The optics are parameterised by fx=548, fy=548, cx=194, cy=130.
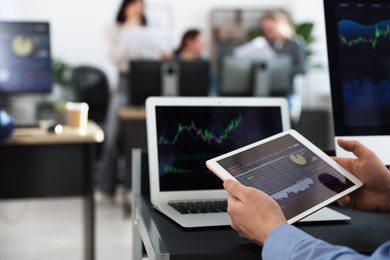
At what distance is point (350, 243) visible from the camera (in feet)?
3.37

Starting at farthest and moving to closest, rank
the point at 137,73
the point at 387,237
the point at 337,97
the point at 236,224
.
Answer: the point at 137,73 < the point at 337,97 < the point at 387,237 < the point at 236,224

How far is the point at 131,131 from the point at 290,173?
313 cm

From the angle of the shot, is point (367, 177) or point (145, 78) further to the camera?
point (145, 78)

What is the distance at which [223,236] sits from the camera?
41.8 inches

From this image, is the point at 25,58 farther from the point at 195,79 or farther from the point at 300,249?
the point at 300,249

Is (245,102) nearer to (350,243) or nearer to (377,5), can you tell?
(377,5)

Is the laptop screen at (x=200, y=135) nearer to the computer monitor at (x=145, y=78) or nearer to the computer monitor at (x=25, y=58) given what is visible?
the computer monitor at (x=25, y=58)

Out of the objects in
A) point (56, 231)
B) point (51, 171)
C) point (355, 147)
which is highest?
point (355, 147)

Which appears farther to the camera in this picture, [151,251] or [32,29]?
[32,29]

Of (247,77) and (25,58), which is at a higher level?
(25,58)

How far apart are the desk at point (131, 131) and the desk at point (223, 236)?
2.74 meters

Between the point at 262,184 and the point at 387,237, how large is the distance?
0.93 ft

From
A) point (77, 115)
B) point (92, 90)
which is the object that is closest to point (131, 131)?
point (77, 115)

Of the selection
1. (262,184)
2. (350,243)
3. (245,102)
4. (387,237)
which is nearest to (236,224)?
(262,184)
